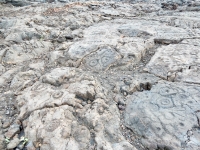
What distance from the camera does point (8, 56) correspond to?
12.8ft

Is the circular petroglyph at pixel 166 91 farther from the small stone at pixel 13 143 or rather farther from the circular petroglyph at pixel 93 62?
the small stone at pixel 13 143

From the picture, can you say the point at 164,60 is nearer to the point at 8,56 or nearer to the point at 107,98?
the point at 107,98

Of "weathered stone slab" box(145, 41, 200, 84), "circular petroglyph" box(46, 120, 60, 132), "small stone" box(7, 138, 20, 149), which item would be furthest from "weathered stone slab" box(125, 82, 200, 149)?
"small stone" box(7, 138, 20, 149)

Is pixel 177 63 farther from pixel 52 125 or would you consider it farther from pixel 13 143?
pixel 13 143

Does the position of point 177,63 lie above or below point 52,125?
above

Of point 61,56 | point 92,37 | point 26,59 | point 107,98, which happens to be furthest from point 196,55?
point 26,59

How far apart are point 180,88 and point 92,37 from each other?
239 cm

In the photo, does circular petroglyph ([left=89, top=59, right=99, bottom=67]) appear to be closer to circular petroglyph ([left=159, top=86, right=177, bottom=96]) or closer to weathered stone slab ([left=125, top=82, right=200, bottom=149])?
weathered stone slab ([left=125, top=82, right=200, bottom=149])

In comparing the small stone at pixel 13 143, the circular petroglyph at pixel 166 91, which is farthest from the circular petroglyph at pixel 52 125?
the circular petroglyph at pixel 166 91

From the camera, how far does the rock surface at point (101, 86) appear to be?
207cm

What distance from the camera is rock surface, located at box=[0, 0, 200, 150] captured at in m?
2.07

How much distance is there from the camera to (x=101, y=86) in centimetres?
285

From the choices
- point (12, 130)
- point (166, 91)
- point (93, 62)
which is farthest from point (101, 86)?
point (12, 130)

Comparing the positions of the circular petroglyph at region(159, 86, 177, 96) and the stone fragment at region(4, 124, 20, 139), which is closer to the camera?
the stone fragment at region(4, 124, 20, 139)
